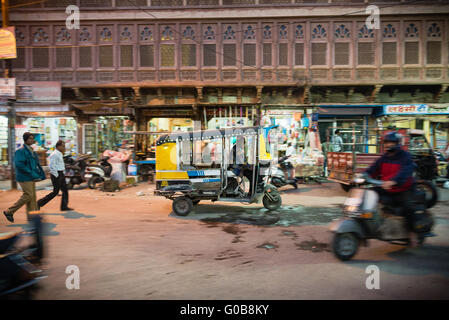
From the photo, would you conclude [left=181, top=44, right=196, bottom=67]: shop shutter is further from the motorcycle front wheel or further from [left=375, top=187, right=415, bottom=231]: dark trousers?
the motorcycle front wheel

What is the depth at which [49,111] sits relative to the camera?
1645cm

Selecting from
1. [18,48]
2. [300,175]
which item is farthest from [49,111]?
[300,175]

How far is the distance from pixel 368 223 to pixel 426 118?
1447 centimetres

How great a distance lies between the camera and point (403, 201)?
476cm

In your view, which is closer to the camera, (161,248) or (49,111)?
(161,248)

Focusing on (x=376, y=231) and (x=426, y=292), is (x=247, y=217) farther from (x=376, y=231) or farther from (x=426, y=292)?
(x=426, y=292)

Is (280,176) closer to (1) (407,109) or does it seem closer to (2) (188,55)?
(2) (188,55)

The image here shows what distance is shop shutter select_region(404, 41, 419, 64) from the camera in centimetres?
1584

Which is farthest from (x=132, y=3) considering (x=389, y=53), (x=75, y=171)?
(x=389, y=53)

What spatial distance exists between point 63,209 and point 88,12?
12.2 meters

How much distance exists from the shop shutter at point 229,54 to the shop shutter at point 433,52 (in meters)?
10.3

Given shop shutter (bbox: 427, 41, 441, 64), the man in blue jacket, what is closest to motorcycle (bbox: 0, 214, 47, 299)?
the man in blue jacket

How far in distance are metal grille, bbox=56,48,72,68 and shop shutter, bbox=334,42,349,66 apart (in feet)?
47.1
